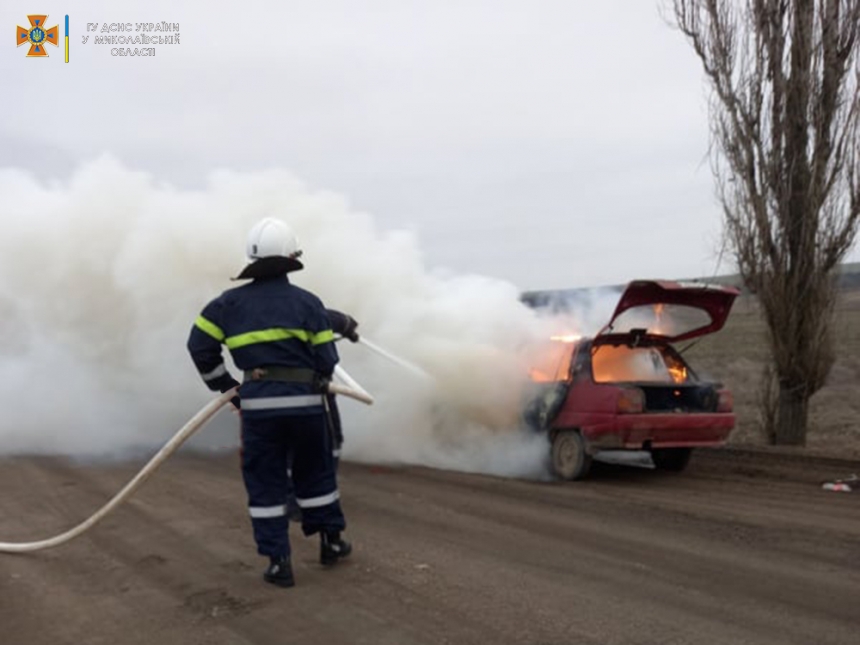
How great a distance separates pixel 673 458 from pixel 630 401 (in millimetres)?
1618

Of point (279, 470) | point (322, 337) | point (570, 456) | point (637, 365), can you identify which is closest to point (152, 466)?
point (279, 470)

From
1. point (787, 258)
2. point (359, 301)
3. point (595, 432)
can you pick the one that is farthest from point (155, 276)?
point (787, 258)

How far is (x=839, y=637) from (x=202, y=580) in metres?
3.31

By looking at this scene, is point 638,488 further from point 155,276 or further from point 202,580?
point 155,276

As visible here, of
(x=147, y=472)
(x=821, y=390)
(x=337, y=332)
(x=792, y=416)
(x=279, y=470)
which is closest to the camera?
(x=279, y=470)

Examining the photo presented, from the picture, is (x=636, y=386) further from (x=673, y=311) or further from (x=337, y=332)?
(x=337, y=332)

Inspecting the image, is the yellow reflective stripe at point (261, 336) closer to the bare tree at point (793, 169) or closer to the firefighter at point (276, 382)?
the firefighter at point (276, 382)

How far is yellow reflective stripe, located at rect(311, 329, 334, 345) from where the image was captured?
4430 millimetres

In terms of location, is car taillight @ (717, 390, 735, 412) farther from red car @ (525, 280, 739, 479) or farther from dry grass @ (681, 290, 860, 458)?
dry grass @ (681, 290, 860, 458)

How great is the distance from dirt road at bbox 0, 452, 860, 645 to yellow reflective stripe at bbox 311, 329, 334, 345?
1.37m

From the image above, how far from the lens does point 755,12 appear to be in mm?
10039

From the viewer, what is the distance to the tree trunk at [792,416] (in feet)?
33.1

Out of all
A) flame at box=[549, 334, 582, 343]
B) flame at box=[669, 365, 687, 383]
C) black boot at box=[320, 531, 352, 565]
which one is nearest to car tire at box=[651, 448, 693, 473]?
flame at box=[669, 365, 687, 383]

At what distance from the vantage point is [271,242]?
4496 millimetres
